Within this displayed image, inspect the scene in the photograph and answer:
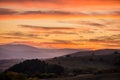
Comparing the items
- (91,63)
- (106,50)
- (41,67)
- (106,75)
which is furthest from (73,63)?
(106,50)

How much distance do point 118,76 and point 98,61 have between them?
45.1 meters

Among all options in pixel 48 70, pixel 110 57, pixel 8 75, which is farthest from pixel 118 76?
pixel 110 57

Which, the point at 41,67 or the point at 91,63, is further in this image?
→ the point at 91,63

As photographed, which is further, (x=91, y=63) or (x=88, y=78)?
(x=91, y=63)

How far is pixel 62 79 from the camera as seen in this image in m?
58.6

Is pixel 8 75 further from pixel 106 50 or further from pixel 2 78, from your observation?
pixel 106 50

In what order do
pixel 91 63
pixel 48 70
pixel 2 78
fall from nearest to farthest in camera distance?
pixel 2 78 < pixel 48 70 < pixel 91 63

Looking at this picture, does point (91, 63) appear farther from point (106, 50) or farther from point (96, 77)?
point (106, 50)

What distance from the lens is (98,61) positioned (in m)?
104

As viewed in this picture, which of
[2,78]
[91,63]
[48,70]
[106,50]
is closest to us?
[2,78]

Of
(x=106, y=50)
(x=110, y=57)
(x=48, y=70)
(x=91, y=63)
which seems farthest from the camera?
(x=106, y=50)

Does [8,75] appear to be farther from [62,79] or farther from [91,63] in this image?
[91,63]

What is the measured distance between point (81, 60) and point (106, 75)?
46295 mm

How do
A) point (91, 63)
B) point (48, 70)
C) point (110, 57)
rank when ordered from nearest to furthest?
point (48, 70) → point (91, 63) → point (110, 57)
